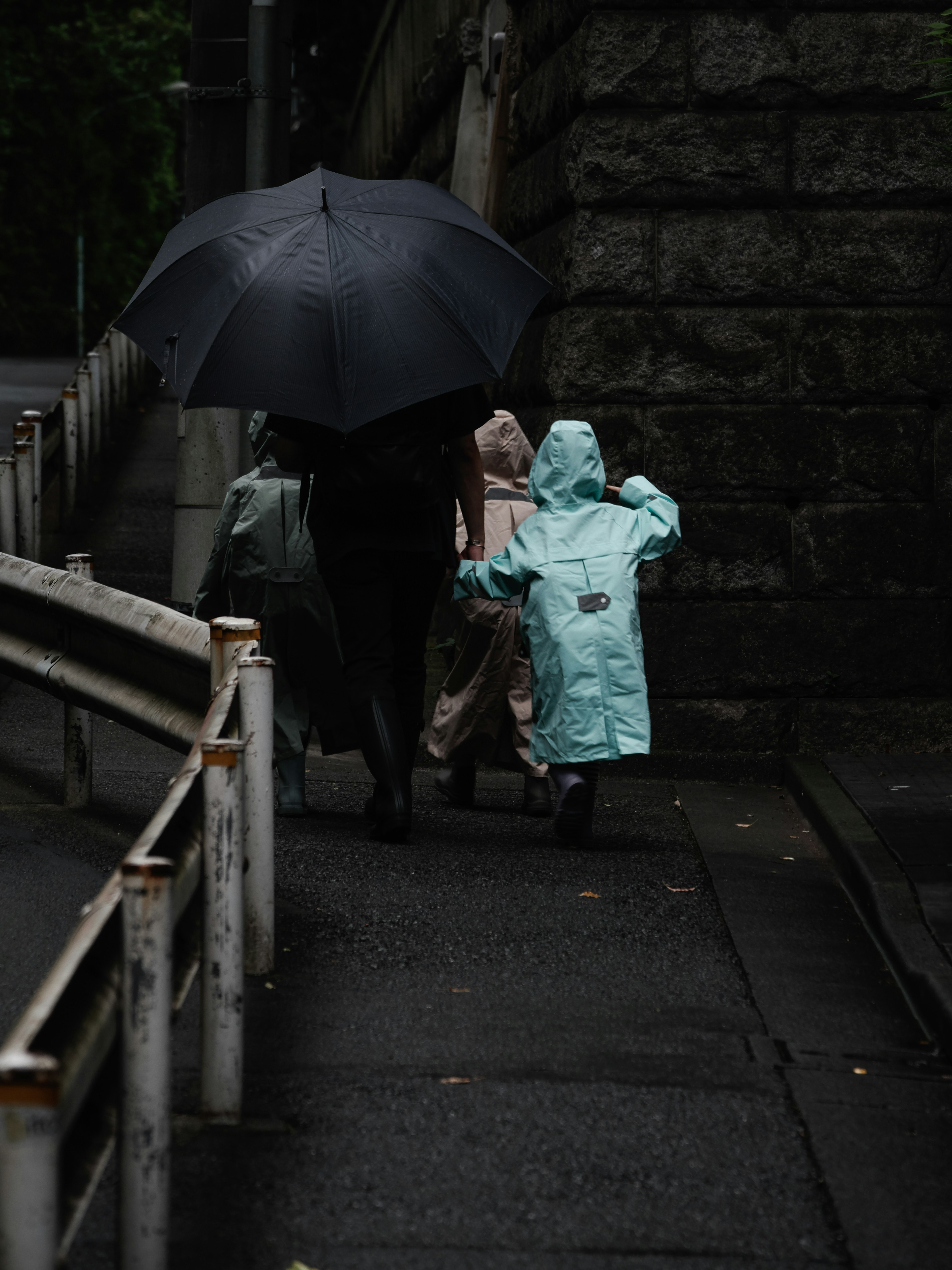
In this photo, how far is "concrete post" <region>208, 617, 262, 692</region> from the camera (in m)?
4.30

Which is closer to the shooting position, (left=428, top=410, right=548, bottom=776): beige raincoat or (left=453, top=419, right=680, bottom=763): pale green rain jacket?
(left=453, top=419, right=680, bottom=763): pale green rain jacket

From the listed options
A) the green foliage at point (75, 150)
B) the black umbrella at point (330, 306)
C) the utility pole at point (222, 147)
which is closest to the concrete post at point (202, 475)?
the utility pole at point (222, 147)

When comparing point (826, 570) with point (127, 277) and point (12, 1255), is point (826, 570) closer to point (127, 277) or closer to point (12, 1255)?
point (12, 1255)

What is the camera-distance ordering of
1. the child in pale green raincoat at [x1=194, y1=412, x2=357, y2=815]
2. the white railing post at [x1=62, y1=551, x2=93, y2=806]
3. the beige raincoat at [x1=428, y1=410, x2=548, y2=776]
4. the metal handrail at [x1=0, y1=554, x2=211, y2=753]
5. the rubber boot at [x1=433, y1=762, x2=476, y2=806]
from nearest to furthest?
the metal handrail at [x1=0, y1=554, x2=211, y2=753] < the white railing post at [x1=62, y1=551, x2=93, y2=806] < the child in pale green raincoat at [x1=194, y1=412, x2=357, y2=815] < the beige raincoat at [x1=428, y1=410, x2=548, y2=776] < the rubber boot at [x1=433, y1=762, x2=476, y2=806]

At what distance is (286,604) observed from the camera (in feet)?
20.5

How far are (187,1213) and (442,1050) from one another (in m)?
0.97

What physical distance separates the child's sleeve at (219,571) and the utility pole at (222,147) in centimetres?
138

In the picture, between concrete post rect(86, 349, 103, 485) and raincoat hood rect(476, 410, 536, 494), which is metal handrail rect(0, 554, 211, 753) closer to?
raincoat hood rect(476, 410, 536, 494)

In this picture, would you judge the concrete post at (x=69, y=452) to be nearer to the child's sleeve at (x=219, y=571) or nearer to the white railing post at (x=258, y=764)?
the child's sleeve at (x=219, y=571)

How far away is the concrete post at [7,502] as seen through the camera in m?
8.48

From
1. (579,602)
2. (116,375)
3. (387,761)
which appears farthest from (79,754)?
(116,375)

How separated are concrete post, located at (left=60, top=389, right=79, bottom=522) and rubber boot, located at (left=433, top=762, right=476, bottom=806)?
6732mm

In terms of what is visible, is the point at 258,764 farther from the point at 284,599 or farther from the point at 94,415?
the point at 94,415

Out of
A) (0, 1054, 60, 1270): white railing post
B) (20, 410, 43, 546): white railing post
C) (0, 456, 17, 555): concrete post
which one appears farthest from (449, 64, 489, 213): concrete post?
(0, 1054, 60, 1270): white railing post
